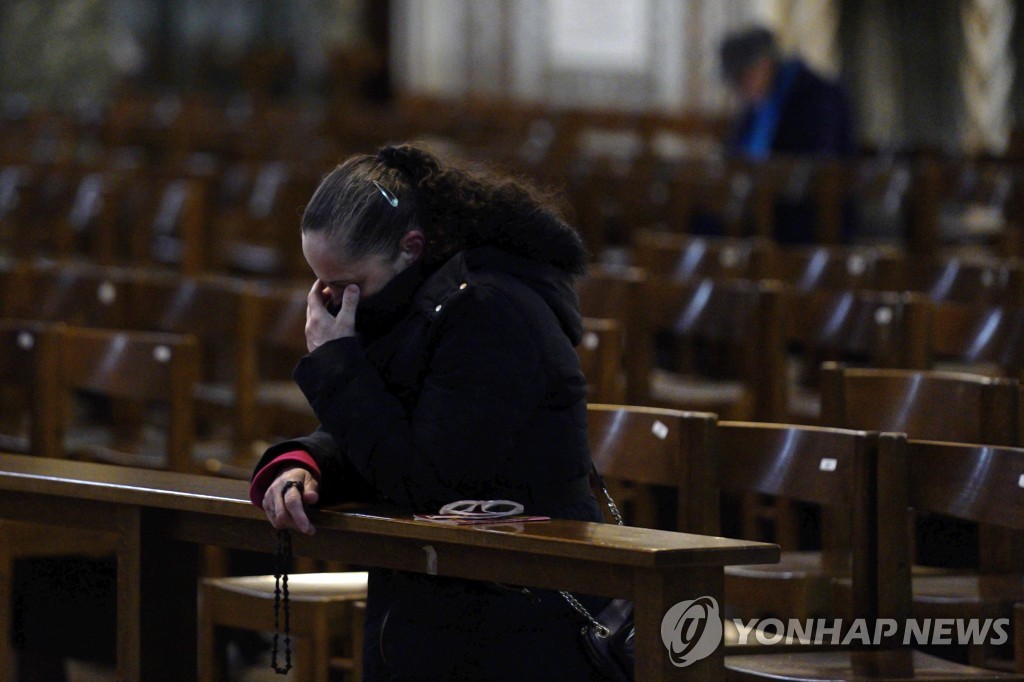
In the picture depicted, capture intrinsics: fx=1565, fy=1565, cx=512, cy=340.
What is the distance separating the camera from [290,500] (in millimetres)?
2213

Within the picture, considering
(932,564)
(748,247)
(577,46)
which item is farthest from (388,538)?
(577,46)

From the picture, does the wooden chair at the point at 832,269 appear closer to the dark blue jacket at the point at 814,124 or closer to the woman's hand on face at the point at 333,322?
the dark blue jacket at the point at 814,124

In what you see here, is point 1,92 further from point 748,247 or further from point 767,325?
point 767,325

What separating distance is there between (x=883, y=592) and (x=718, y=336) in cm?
193

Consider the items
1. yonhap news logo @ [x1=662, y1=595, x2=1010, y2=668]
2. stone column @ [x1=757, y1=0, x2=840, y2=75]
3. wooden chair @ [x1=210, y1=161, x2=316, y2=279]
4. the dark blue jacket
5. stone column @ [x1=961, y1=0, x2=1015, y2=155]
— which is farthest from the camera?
stone column @ [x1=757, y1=0, x2=840, y2=75]

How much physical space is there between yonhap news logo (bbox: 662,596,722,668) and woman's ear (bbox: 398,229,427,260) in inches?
26.6

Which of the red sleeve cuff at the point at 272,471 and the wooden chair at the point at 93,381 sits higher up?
the red sleeve cuff at the point at 272,471

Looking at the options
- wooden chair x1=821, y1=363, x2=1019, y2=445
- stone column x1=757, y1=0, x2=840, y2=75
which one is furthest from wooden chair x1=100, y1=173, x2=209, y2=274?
stone column x1=757, y1=0, x2=840, y2=75

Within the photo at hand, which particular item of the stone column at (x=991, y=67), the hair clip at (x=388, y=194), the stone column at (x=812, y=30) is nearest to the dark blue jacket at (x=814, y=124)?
the hair clip at (x=388, y=194)

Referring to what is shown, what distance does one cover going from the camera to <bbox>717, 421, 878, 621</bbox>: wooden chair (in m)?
2.72

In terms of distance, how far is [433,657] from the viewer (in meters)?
2.23

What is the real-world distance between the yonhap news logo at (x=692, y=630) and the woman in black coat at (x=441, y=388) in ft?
0.90

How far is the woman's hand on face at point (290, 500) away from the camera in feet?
7.26

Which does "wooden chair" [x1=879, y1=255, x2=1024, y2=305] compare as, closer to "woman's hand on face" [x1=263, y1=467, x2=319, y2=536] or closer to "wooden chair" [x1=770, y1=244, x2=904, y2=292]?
"wooden chair" [x1=770, y1=244, x2=904, y2=292]
